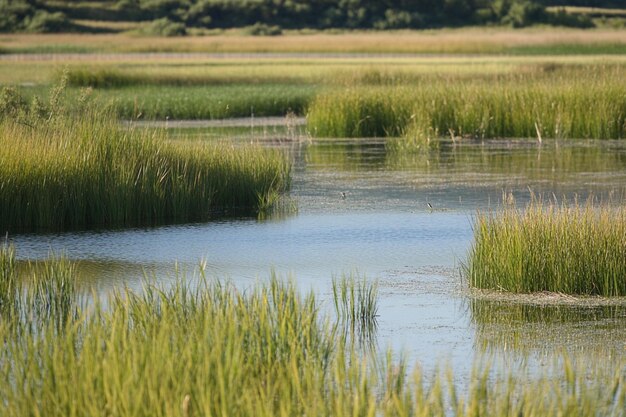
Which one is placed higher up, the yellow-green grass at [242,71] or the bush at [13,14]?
the bush at [13,14]

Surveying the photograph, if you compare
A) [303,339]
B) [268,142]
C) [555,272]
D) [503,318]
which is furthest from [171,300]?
[268,142]

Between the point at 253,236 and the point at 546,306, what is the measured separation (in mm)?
3914

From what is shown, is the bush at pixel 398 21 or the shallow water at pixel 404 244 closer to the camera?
the shallow water at pixel 404 244

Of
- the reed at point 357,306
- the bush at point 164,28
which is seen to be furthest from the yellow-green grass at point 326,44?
the reed at point 357,306

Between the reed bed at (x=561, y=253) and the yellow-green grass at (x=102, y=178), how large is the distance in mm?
4858

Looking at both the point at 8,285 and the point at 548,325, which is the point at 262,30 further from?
the point at 548,325

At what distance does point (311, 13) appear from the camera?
76688 millimetres

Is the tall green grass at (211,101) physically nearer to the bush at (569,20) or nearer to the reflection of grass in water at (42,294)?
the reflection of grass in water at (42,294)

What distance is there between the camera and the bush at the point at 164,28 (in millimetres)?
65500

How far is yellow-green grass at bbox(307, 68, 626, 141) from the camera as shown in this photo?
20.9 metres

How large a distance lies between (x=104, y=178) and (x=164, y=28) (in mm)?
55806

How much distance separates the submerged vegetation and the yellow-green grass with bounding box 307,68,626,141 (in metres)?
7.11

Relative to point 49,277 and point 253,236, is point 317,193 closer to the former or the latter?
point 253,236

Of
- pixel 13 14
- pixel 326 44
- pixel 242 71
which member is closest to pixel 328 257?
pixel 242 71
